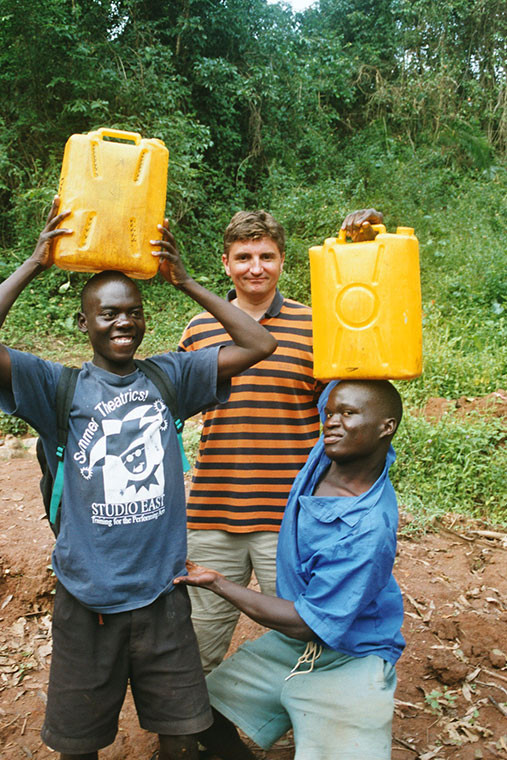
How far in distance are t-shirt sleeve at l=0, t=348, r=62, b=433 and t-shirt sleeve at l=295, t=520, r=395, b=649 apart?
906 mm

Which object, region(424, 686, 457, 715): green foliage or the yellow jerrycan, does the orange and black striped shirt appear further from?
region(424, 686, 457, 715): green foliage

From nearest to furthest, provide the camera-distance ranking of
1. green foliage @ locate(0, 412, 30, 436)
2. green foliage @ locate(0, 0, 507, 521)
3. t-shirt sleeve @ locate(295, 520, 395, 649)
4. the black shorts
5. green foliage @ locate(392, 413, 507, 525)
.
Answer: t-shirt sleeve @ locate(295, 520, 395, 649)
the black shorts
green foliage @ locate(392, 413, 507, 525)
green foliage @ locate(0, 412, 30, 436)
green foliage @ locate(0, 0, 507, 521)

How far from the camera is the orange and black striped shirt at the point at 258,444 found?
99.3 inches

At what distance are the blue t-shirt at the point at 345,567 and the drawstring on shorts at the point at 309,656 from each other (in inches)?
3.2

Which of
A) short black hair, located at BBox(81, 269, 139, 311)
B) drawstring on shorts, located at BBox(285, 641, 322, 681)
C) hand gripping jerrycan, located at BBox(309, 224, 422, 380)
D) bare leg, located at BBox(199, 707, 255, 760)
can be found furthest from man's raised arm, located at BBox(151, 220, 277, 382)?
bare leg, located at BBox(199, 707, 255, 760)

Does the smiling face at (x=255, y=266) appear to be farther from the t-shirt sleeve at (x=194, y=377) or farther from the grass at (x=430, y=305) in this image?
the grass at (x=430, y=305)

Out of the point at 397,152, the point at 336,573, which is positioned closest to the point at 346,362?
the point at 336,573

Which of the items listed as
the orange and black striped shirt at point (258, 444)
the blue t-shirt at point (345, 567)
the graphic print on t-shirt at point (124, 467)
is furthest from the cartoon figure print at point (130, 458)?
the orange and black striped shirt at point (258, 444)

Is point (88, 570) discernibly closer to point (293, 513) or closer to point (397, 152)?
point (293, 513)

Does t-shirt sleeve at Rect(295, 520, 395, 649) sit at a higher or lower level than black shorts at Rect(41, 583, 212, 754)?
higher

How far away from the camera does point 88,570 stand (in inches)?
75.0

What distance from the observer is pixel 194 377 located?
7.07 feet

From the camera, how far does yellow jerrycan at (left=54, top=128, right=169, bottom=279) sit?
192 centimetres

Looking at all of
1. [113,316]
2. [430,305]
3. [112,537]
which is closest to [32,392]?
[113,316]
